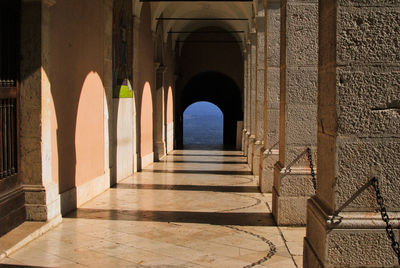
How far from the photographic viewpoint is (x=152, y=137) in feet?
48.0

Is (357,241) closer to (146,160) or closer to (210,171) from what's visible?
(210,171)

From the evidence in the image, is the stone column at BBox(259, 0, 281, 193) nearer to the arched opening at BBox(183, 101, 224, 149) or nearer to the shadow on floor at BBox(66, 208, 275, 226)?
the shadow on floor at BBox(66, 208, 275, 226)

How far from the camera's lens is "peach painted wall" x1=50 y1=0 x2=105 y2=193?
667 centimetres

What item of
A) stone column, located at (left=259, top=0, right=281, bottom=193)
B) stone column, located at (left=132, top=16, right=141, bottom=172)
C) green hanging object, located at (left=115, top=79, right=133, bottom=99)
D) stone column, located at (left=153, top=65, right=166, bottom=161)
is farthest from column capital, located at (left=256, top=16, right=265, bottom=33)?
stone column, located at (left=153, top=65, right=166, bottom=161)

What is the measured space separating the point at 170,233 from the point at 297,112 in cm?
207

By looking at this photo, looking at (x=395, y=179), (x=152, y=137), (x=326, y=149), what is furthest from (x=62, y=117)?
(x=152, y=137)

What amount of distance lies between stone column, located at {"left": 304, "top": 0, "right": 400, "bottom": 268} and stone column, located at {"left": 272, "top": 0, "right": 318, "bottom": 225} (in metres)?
2.79

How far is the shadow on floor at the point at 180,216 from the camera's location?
6.47m

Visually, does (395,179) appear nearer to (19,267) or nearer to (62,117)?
(19,267)

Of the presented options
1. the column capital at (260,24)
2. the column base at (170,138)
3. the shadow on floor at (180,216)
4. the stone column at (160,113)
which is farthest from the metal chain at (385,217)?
the column base at (170,138)

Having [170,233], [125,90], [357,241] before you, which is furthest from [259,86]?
[357,241]

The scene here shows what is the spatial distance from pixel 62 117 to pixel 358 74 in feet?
14.9

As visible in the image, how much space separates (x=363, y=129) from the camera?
11.0 ft

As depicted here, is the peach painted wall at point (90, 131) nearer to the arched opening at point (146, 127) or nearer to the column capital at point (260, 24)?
the column capital at point (260, 24)
